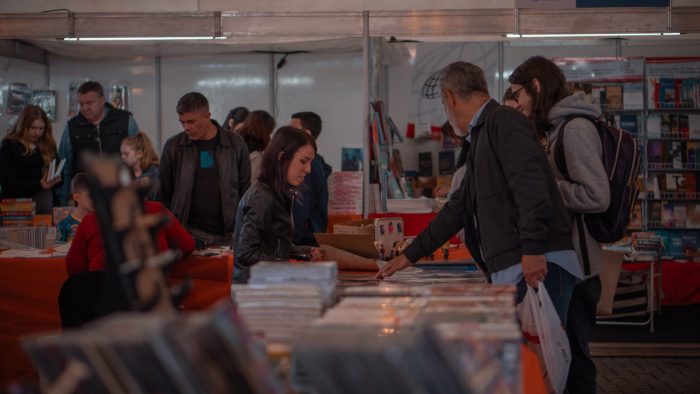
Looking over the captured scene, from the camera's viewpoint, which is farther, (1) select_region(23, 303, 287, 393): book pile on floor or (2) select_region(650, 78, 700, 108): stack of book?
(2) select_region(650, 78, 700, 108): stack of book

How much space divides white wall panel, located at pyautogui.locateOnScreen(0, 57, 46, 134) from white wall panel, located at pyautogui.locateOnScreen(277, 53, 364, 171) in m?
2.27

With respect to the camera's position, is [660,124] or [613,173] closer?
[613,173]

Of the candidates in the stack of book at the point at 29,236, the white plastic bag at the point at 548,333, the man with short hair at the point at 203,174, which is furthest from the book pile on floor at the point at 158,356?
the stack of book at the point at 29,236

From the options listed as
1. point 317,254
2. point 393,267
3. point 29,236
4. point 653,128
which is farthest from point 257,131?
point 653,128

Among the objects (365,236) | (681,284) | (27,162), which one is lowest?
(681,284)

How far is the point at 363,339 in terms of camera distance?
136 cm

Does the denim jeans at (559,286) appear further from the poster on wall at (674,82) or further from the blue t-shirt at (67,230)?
the poster on wall at (674,82)

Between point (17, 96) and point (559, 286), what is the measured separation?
6.68 m

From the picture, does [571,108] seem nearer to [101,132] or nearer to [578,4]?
[578,4]

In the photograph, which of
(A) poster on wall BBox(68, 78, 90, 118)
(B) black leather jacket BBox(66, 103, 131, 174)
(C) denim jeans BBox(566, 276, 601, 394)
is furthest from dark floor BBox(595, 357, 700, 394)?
(A) poster on wall BBox(68, 78, 90, 118)

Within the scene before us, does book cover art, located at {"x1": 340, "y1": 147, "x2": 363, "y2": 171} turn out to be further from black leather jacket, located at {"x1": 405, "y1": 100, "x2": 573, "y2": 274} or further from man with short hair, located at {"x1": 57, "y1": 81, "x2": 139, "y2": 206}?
black leather jacket, located at {"x1": 405, "y1": 100, "x2": 573, "y2": 274}

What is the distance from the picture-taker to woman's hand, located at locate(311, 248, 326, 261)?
3990 mm

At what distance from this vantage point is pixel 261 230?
12.6 feet

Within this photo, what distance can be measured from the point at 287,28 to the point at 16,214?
2338mm
